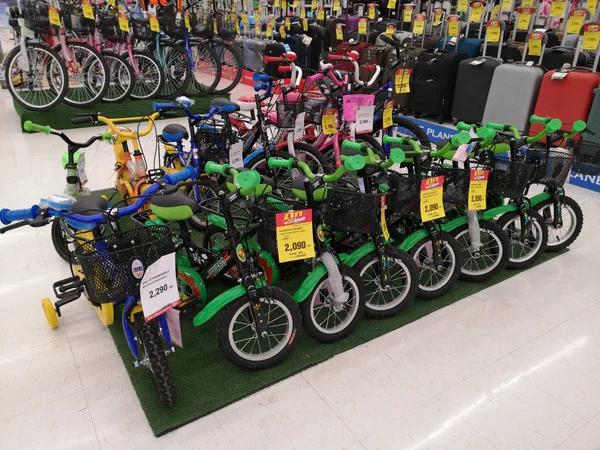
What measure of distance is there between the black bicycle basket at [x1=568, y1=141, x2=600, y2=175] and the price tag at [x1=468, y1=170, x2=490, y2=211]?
0.84m

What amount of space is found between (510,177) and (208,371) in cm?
192

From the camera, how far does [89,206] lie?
73.7 inches

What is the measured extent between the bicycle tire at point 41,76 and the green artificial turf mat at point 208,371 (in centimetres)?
426

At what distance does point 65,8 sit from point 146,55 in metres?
1.08

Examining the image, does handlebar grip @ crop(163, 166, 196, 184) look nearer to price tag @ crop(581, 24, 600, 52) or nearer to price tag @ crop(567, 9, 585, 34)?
price tag @ crop(581, 24, 600, 52)

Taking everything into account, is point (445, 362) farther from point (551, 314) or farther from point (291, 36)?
point (291, 36)

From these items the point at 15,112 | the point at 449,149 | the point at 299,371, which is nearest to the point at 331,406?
the point at 299,371

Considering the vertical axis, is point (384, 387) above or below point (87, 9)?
below

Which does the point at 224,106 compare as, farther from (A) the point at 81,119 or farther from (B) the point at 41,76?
(B) the point at 41,76

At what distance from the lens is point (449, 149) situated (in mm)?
2371

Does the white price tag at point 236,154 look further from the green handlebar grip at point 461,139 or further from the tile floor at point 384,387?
the green handlebar grip at point 461,139

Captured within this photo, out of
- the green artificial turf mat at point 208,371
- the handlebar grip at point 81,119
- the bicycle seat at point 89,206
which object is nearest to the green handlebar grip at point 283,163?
the bicycle seat at point 89,206

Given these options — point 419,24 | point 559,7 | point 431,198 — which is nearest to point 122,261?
point 431,198

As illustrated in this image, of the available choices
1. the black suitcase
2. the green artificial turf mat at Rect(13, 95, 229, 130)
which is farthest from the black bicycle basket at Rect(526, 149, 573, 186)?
the green artificial turf mat at Rect(13, 95, 229, 130)
